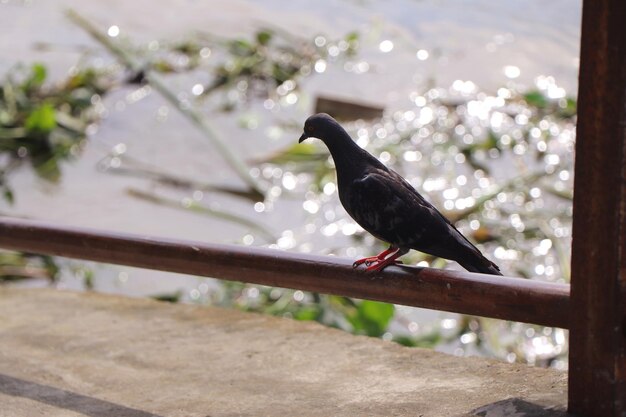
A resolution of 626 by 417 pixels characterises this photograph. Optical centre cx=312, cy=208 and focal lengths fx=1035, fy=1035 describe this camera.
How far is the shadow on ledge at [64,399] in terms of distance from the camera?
2645 millimetres

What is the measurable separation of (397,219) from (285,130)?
4.32m

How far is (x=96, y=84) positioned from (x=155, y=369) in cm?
449

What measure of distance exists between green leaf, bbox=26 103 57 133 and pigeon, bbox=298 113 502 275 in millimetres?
4152

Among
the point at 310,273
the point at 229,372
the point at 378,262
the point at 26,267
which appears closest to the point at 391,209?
the point at 378,262

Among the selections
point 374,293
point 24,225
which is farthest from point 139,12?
point 374,293

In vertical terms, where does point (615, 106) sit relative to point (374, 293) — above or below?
above

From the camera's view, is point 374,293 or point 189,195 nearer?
point 374,293

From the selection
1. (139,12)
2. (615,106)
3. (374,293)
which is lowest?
(374,293)

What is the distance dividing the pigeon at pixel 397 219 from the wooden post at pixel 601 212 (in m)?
0.44

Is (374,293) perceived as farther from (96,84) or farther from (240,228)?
(96,84)

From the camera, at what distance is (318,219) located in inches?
235

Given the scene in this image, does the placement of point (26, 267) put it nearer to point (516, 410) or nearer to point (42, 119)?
point (42, 119)

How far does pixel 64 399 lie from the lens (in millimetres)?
2762

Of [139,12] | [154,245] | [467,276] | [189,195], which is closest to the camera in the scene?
[467,276]
